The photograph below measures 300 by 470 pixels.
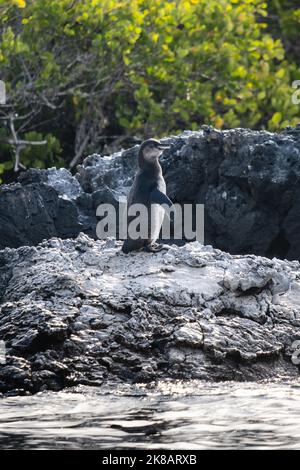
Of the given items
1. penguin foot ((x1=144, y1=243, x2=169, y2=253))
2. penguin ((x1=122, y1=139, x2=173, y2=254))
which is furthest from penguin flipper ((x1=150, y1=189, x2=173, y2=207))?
penguin foot ((x1=144, y1=243, x2=169, y2=253))

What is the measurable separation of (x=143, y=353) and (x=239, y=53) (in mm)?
9211

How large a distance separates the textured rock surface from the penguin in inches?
5.5

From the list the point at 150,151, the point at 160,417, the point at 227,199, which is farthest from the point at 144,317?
the point at 227,199

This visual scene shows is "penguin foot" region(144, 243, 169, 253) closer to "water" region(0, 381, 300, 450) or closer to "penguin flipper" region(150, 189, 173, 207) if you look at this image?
"penguin flipper" region(150, 189, 173, 207)

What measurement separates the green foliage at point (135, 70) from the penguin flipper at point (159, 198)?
4732 mm

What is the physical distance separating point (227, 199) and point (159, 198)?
135 cm

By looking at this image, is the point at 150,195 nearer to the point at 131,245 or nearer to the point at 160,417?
the point at 131,245

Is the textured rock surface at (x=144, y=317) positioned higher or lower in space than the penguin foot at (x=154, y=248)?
lower

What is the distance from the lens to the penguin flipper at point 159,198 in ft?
28.3

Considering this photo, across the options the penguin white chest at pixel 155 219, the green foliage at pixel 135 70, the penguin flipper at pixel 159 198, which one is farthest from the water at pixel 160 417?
the green foliage at pixel 135 70

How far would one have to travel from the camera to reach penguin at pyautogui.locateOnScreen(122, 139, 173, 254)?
8469mm

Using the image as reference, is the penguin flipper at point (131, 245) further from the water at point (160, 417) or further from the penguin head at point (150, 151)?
the water at point (160, 417)
